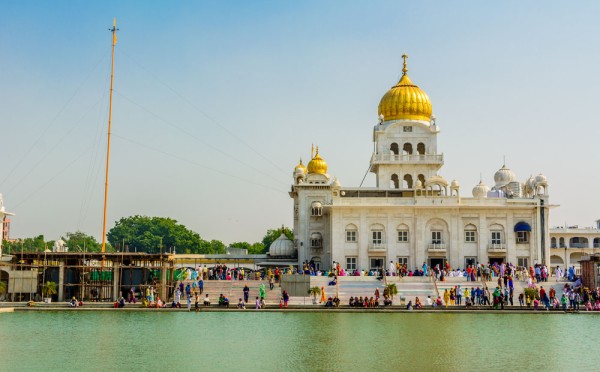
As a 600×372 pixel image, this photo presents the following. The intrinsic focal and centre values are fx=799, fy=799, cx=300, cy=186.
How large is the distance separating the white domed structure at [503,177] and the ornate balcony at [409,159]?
606 cm

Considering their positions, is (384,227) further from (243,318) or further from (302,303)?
(243,318)

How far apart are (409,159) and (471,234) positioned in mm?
8758

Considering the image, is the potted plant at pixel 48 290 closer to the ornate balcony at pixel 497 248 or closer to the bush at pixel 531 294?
the bush at pixel 531 294

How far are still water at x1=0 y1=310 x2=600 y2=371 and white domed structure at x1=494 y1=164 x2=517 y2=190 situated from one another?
27.9m

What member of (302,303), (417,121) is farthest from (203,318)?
(417,121)

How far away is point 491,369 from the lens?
21344mm

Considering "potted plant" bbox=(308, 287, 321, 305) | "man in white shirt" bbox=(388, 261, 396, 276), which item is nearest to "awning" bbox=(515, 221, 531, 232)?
"man in white shirt" bbox=(388, 261, 396, 276)

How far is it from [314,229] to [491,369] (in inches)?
1513

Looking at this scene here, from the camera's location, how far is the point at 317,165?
61.2m

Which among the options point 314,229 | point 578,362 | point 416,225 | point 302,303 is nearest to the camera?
point 578,362

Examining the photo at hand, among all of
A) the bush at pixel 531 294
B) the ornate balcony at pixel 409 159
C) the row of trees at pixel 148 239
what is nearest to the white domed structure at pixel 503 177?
the ornate balcony at pixel 409 159

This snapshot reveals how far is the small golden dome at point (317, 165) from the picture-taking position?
61.2 m

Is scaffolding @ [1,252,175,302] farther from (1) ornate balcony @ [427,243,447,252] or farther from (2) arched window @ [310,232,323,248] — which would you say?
(1) ornate balcony @ [427,243,447,252]

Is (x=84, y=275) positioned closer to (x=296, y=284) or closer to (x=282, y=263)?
(x=296, y=284)
